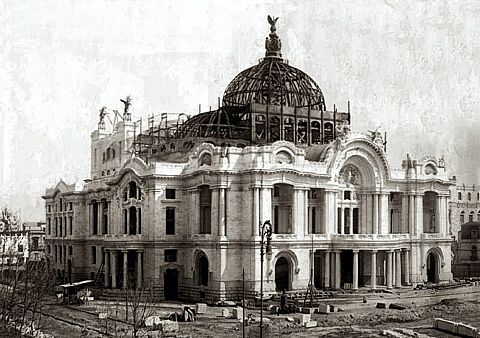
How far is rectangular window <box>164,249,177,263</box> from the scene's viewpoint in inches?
2844

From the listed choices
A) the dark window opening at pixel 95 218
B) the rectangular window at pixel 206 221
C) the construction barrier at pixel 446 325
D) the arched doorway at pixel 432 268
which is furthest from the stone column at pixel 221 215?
the arched doorway at pixel 432 268

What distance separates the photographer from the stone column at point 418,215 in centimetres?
8031

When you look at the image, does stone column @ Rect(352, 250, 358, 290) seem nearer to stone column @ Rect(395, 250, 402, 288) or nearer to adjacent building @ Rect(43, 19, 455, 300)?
adjacent building @ Rect(43, 19, 455, 300)

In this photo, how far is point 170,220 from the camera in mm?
72625

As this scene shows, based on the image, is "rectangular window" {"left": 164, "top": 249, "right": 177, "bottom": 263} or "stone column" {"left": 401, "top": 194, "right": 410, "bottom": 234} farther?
"stone column" {"left": 401, "top": 194, "right": 410, "bottom": 234}

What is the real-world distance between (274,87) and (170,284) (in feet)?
75.5

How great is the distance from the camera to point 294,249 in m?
69.2

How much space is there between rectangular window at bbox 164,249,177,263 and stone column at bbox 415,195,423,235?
25.8 meters

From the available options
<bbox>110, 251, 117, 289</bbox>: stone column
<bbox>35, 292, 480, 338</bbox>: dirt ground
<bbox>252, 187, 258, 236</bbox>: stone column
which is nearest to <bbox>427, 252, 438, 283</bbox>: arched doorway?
<bbox>35, 292, 480, 338</bbox>: dirt ground

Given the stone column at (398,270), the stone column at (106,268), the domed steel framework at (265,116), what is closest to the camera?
the stone column at (398,270)

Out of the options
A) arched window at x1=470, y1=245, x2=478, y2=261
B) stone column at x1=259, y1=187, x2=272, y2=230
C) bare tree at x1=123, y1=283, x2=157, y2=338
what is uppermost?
stone column at x1=259, y1=187, x2=272, y2=230

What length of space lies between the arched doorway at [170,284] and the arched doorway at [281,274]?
9.56 metres

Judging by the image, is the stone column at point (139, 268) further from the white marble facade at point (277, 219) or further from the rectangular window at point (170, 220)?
the rectangular window at point (170, 220)

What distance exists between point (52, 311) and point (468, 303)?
34.5 metres
